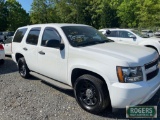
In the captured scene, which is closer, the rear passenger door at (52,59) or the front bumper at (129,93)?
the front bumper at (129,93)

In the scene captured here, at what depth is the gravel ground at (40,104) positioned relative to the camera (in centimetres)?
387

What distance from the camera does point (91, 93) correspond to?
3891mm

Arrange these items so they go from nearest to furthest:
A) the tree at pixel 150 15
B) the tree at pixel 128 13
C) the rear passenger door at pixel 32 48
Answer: the rear passenger door at pixel 32 48 → the tree at pixel 150 15 → the tree at pixel 128 13

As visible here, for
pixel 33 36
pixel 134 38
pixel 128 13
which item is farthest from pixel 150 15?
pixel 33 36

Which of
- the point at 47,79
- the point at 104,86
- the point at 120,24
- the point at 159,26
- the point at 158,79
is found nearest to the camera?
the point at 104,86

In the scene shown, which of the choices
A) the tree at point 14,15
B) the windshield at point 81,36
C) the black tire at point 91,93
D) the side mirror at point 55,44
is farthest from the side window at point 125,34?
the tree at point 14,15

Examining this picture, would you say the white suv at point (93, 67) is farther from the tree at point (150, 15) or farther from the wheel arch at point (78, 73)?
the tree at point (150, 15)

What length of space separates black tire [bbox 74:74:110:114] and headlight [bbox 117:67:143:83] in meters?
0.44

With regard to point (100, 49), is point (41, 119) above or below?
below

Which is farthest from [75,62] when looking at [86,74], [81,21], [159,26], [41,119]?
[81,21]

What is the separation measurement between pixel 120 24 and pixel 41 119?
46.5 meters

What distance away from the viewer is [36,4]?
48.5 m

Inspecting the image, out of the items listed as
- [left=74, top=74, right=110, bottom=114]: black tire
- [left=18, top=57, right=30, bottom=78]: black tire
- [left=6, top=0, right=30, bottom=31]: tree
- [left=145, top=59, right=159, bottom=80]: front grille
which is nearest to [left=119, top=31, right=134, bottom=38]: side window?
[left=18, top=57, right=30, bottom=78]: black tire

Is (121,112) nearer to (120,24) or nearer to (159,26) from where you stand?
(159,26)
